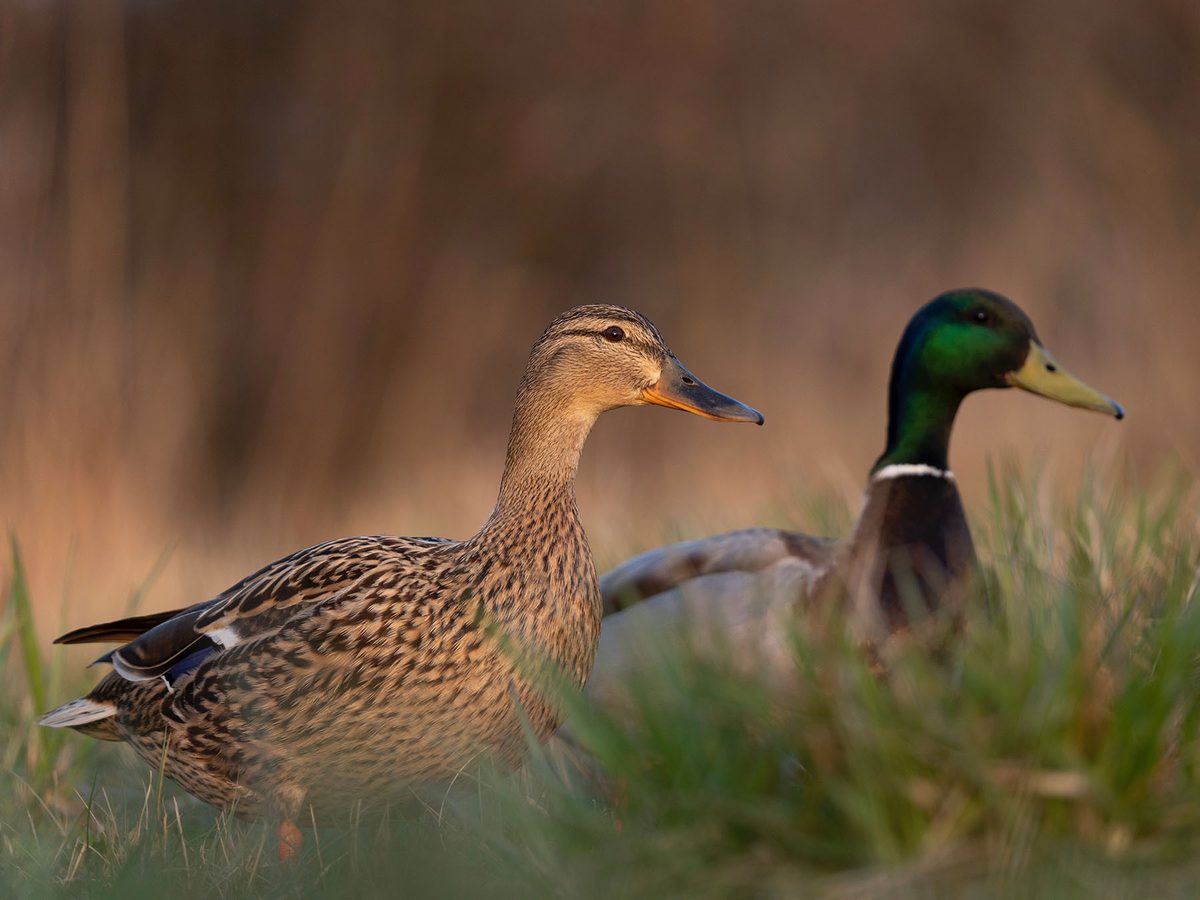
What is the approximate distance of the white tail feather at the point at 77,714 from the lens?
329 centimetres

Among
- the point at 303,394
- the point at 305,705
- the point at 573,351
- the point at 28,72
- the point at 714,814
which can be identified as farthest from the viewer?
the point at 303,394

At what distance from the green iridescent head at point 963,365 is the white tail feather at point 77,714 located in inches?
77.6

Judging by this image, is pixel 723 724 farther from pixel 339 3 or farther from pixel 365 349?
pixel 339 3

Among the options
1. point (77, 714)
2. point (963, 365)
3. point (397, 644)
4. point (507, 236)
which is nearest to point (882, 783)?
point (397, 644)

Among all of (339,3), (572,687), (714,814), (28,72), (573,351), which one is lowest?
(714,814)

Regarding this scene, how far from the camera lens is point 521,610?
2.96 metres

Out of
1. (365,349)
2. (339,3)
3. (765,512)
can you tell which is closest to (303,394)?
(365,349)

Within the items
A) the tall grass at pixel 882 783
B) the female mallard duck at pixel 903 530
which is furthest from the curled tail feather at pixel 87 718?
the female mallard duck at pixel 903 530

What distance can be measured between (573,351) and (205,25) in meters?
9.30

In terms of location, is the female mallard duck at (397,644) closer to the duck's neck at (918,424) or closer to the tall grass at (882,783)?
the tall grass at (882,783)

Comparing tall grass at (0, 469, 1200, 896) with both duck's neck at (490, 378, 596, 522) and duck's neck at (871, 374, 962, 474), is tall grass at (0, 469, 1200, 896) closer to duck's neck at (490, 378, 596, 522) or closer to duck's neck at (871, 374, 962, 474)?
duck's neck at (490, 378, 596, 522)

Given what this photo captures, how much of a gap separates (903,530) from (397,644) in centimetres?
141

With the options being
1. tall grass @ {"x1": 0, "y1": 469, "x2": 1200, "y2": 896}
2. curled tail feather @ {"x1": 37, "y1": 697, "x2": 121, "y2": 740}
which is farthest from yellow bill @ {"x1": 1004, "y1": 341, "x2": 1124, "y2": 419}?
curled tail feather @ {"x1": 37, "y1": 697, "x2": 121, "y2": 740}

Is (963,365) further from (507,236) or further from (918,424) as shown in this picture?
(507,236)
